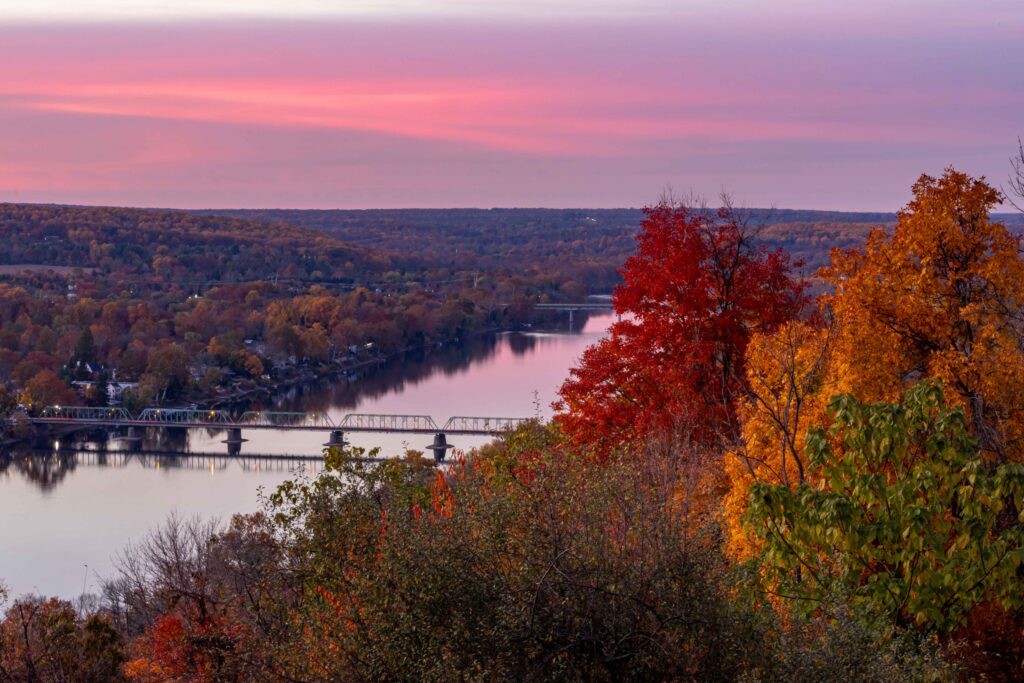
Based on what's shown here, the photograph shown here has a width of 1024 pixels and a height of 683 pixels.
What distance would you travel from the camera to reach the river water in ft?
104

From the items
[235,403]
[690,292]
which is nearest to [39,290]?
[235,403]

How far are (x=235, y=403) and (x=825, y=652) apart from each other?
62.4m

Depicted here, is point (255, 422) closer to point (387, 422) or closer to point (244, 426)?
point (244, 426)

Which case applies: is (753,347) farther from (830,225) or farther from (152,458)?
(830,225)

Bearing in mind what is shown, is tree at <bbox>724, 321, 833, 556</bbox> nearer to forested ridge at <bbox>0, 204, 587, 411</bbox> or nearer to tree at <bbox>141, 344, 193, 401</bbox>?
forested ridge at <bbox>0, 204, 587, 411</bbox>

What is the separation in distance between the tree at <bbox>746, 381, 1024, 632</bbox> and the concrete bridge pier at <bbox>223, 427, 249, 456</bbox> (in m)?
42.2

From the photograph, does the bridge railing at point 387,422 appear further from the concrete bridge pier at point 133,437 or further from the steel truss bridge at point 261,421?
the concrete bridge pier at point 133,437

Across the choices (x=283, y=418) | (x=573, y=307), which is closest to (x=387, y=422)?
(x=283, y=418)

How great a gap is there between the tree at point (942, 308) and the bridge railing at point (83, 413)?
49.8 metres

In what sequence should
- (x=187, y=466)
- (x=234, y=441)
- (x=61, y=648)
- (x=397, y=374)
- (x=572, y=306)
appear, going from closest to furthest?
(x=61, y=648) < (x=187, y=466) < (x=234, y=441) < (x=397, y=374) < (x=572, y=306)

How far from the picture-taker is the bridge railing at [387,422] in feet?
163

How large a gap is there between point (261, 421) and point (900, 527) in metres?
51.1

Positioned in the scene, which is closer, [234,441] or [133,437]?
[234,441]

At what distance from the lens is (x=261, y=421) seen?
56.1 m
